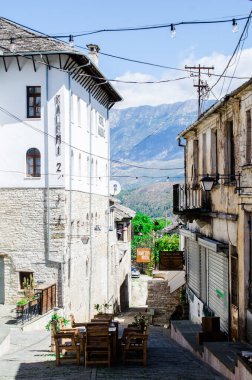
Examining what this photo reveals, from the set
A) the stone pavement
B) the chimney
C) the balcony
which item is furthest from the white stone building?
the stone pavement

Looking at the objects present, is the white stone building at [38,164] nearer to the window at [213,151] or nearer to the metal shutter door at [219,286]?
the metal shutter door at [219,286]

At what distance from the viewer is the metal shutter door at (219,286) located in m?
16.7

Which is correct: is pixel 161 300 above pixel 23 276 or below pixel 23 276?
below

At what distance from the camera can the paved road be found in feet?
38.9

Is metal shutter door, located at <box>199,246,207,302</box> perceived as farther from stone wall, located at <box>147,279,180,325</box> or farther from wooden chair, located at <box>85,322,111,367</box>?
stone wall, located at <box>147,279,180,325</box>

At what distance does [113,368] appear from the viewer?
1290 cm

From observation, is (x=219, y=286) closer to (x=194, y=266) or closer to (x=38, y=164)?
(x=194, y=266)

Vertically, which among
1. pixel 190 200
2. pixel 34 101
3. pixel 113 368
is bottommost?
pixel 113 368

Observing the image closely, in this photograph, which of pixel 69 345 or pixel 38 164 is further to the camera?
pixel 38 164

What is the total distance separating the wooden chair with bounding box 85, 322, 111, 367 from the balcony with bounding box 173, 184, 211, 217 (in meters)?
6.66

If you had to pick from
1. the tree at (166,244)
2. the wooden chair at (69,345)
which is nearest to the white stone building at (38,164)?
the wooden chair at (69,345)

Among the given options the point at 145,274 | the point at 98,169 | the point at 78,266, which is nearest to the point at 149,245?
the point at 145,274

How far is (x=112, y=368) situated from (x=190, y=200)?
10.9 m

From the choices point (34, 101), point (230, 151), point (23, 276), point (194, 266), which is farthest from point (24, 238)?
point (230, 151)
